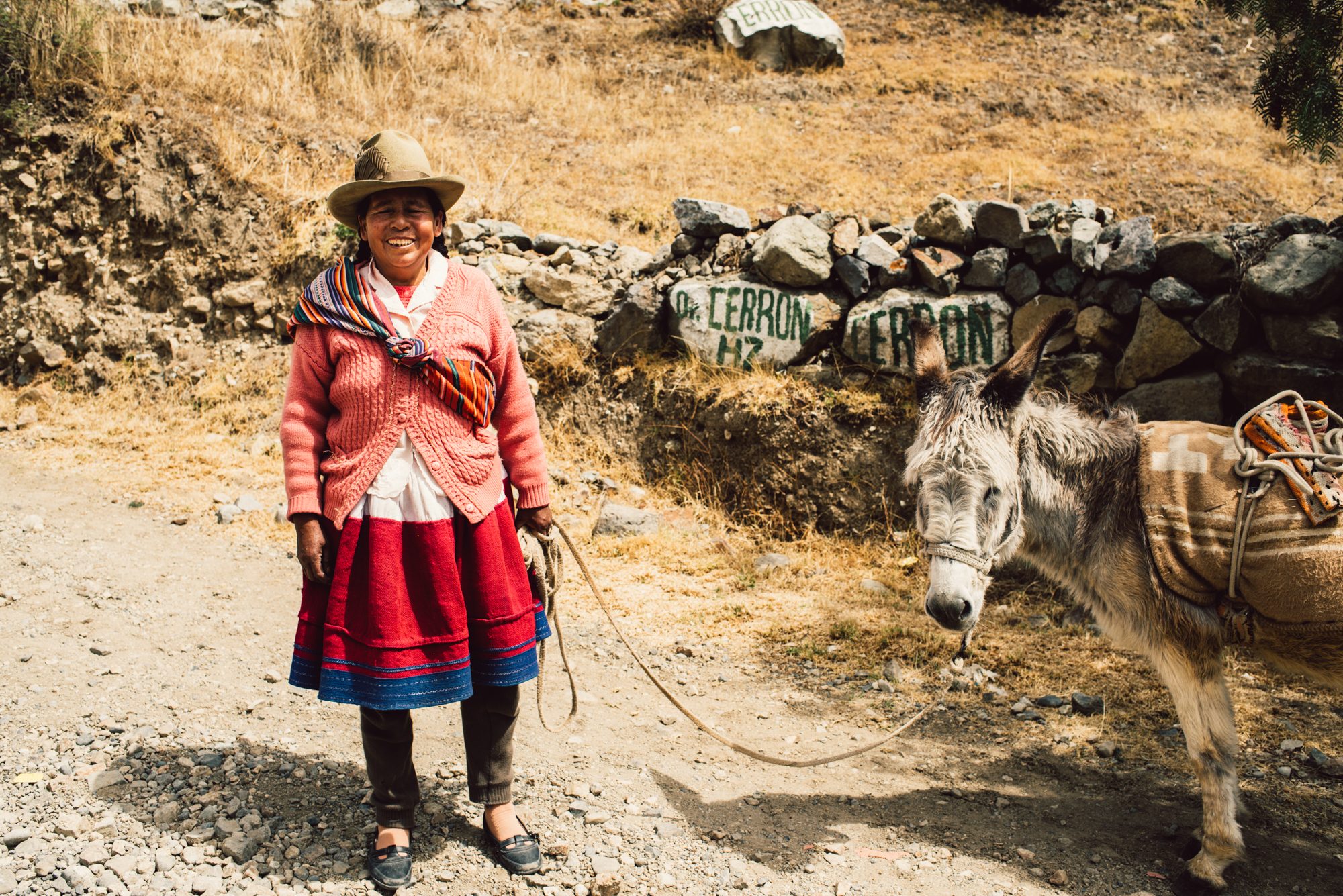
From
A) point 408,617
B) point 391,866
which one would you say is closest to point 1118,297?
point 408,617

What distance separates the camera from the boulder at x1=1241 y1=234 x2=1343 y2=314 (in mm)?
4559

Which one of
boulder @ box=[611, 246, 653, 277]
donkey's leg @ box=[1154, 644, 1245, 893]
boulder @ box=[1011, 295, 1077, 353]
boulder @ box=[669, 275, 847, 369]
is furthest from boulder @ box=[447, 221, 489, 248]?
donkey's leg @ box=[1154, 644, 1245, 893]

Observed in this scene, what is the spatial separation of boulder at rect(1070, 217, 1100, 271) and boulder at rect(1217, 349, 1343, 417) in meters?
0.99

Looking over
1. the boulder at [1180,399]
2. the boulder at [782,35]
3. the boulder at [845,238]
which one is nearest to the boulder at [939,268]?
the boulder at [845,238]

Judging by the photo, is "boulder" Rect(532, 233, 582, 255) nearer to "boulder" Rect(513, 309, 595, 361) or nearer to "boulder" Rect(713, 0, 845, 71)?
"boulder" Rect(513, 309, 595, 361)

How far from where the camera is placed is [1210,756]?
8.86 feet

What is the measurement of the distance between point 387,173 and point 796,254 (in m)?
4.19

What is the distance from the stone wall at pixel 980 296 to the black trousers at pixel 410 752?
3716 millimetres

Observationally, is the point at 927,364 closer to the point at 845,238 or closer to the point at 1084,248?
the point at 1084,248

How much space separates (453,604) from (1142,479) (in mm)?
2338

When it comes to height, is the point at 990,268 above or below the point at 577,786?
above

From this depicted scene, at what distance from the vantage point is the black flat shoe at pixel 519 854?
252 cm

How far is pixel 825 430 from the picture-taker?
583 centimetres

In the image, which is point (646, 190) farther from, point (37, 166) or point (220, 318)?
point (37, 166)
